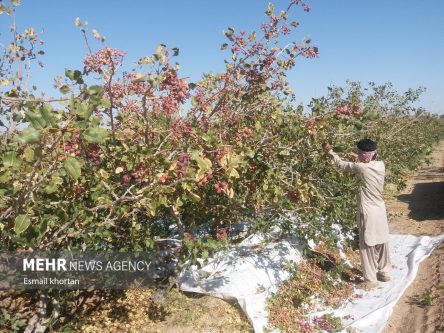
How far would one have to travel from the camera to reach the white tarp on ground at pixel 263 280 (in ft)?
15.1

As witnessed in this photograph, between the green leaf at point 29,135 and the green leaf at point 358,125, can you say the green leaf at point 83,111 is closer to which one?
the green leaf at point 29,135

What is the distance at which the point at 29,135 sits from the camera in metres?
1.56

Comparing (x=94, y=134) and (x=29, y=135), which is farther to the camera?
(x=94, y=134)

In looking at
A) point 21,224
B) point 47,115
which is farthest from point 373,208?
point 47,115

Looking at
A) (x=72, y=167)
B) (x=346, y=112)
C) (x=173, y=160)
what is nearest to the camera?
(x=72, y=167)

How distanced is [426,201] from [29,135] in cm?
1123

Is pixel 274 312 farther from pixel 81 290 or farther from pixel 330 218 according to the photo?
pixel 81 290

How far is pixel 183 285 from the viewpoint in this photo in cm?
513

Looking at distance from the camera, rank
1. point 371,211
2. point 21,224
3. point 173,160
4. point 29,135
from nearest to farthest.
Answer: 1. point 29,135
2. point 21,224
3. point 173,160
4. point 371,211

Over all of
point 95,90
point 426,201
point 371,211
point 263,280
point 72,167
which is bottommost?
point 263,280

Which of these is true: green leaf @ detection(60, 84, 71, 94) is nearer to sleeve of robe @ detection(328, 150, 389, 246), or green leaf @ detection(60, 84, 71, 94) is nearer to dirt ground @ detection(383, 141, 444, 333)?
sleeve of robe @ detection(328, 150, 389, 246)

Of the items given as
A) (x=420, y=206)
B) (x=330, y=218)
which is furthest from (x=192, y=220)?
(x=420, y=206)

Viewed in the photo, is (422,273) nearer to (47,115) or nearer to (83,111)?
(83,111)

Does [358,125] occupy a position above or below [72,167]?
above
